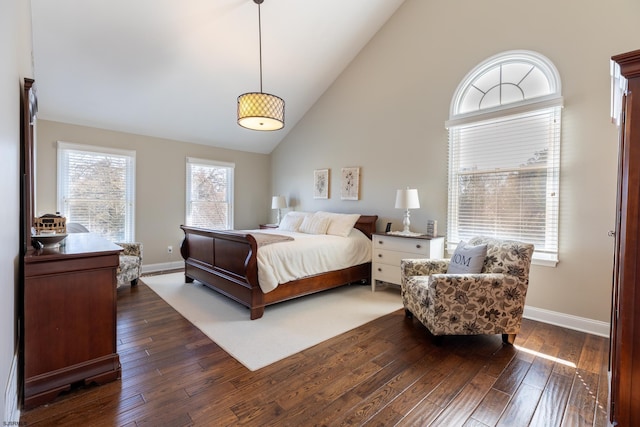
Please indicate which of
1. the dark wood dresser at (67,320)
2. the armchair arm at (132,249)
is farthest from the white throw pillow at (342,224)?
the dark wood dresser at (67,320)

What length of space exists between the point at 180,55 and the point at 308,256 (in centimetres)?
315

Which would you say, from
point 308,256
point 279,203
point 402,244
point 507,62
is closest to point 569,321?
point 402,244

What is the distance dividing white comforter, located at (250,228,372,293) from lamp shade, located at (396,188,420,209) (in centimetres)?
85

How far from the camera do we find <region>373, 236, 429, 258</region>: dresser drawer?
3.71 metres

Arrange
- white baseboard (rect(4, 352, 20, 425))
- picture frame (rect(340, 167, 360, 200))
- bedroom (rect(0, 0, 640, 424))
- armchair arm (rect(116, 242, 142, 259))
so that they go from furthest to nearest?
1. picture frame (rect(340, 167, 360, 200))
2. armchair arm (rect(116, 242, 142, 259))
3. bedroom (rect(0, 0, 640, 424))
4. white baseboard (rect(4, 352, 20, 425))

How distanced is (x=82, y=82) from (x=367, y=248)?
4.48 meters

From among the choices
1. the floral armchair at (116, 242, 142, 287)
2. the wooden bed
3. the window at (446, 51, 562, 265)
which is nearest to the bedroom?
the window at (446, 51, 562, 265)

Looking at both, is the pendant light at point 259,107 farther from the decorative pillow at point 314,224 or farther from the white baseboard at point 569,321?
the white baseboard at point 569,321

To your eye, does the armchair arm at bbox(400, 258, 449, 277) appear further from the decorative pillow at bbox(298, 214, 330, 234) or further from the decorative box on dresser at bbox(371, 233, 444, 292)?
the decorative pillow at bbox(298, 214, 330, 234)

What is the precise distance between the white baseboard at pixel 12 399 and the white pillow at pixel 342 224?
342 centimetres

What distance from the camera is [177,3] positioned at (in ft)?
11.0

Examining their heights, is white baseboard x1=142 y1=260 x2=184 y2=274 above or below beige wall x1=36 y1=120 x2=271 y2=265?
below

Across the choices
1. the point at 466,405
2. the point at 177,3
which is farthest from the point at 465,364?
the point at 177,3

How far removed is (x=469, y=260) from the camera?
2.73 metres
